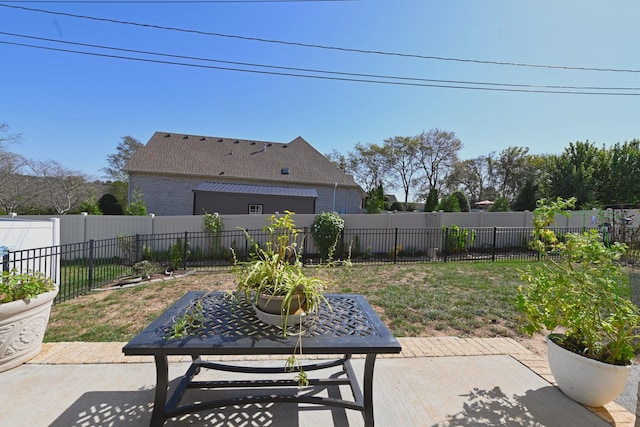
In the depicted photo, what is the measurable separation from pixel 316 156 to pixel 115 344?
58.0ft

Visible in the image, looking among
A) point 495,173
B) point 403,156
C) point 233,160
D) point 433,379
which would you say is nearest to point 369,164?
point 403,156

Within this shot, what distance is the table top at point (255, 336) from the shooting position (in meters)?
1.39

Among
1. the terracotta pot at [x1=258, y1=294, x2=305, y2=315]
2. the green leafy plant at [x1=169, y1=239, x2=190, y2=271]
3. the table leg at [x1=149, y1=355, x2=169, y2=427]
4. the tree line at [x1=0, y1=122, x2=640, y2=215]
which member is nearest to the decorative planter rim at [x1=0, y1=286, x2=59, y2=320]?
the table leg at [x1=149, y1=355, x2=169, y2=427]

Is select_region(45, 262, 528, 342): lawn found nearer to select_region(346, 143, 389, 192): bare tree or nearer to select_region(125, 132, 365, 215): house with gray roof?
select_region(125, 132, 365, 215): house with gray roof

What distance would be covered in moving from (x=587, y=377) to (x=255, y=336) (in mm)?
2421

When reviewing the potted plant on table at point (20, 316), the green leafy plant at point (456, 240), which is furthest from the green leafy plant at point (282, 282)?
the green leafy plant at point (456, 240)

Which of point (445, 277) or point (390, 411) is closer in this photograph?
point (390, 411)

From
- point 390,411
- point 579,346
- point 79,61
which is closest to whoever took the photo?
point 390,411

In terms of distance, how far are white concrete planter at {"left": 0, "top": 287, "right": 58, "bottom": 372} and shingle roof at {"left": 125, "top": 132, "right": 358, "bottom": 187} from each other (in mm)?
14219

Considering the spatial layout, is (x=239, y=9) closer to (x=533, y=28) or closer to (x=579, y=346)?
(x=533, y=28)

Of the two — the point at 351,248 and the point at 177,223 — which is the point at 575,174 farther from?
the point at 177,223

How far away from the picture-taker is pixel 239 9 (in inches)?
289

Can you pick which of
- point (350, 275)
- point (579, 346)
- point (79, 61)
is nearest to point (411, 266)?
point (350, 275)

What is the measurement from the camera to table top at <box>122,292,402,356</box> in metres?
1.39
